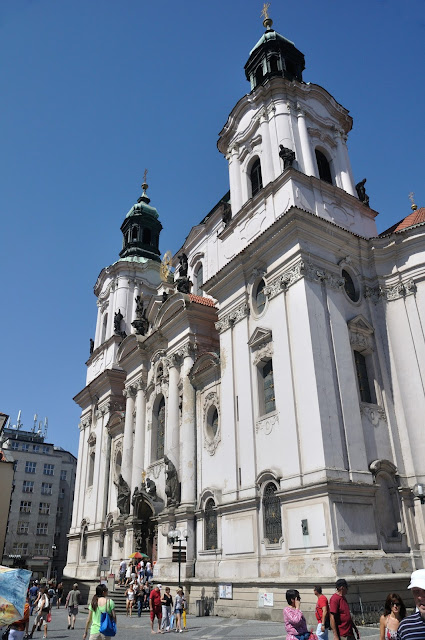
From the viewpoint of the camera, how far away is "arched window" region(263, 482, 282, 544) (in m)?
16.8

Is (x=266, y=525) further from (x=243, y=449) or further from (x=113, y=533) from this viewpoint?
(x=113, y=533)

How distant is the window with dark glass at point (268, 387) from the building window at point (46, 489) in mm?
49712

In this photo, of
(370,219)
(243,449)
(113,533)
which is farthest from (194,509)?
(370,219)

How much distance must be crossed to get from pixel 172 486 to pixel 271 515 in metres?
6.83

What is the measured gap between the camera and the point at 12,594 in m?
6.74

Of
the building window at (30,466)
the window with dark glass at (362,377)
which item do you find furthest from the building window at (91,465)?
the building window at (30,466)

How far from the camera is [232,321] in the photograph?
2184 cm

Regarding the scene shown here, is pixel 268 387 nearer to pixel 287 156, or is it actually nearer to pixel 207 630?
pixel 207 630

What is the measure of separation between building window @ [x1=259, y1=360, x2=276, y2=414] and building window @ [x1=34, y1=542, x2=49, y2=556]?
160 ft

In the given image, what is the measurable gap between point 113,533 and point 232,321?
15.2 metres

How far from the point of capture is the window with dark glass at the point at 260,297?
67.6ft

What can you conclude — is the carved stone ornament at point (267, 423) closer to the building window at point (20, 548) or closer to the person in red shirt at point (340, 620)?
the person in red shirt at point (340, 620)

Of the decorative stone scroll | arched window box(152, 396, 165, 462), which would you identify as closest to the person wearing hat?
the decorative stone scroll

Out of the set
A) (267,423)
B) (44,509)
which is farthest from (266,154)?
Answer: (44,509)
